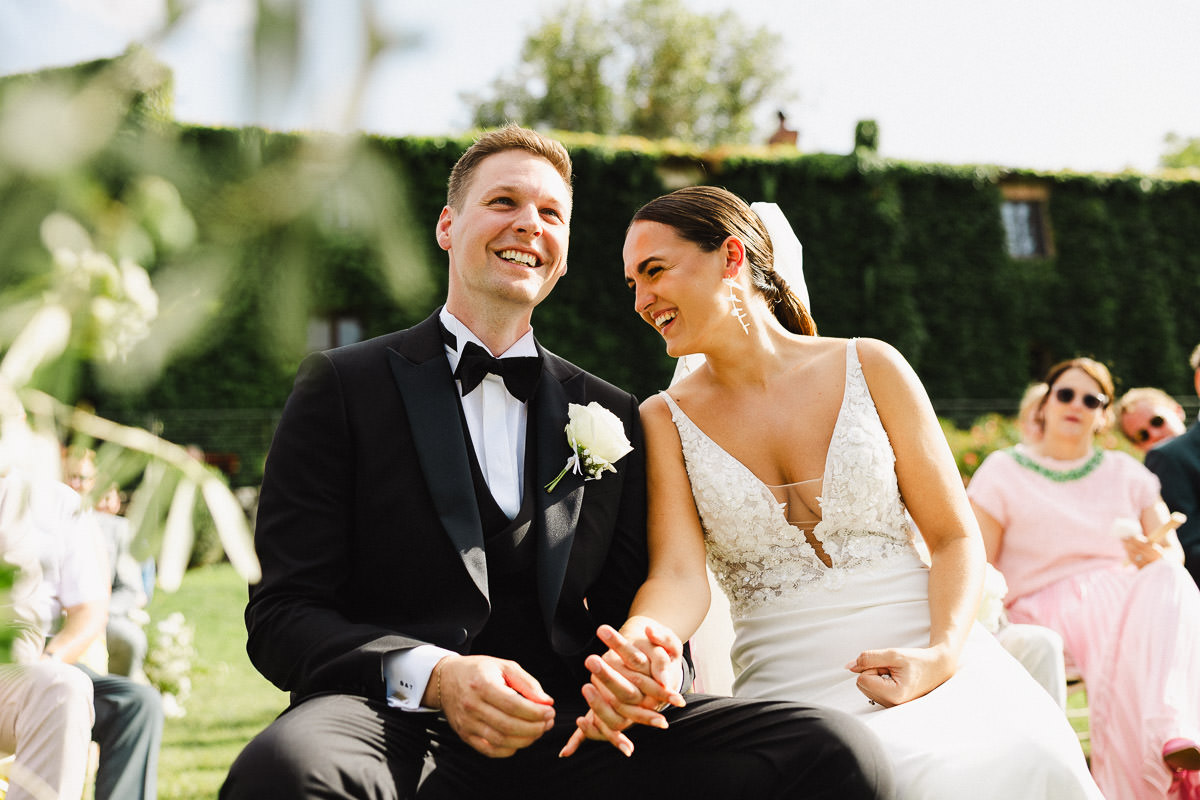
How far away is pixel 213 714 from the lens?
5027 mm

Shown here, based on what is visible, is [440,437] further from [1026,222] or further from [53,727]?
[1026,222]

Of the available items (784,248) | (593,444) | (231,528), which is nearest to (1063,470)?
(784,248)

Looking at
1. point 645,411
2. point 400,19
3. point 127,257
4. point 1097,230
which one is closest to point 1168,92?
point 400,19

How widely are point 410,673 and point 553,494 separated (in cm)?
54

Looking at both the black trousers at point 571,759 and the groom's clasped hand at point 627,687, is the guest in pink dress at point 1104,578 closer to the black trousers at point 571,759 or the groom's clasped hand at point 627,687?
the black trousers at point 571,759

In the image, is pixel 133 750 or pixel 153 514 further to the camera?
pixel 133 750

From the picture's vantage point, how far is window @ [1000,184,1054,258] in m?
17.4

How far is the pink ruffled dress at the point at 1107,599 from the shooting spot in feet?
9.89

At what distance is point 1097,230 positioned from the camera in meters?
17.4

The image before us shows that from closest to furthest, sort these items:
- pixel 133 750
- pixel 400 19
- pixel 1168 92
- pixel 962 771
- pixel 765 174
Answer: pixel 400 19 < pixel 1168 92 < pixel 962 771 < pixel 133 750 < pixel 765 174

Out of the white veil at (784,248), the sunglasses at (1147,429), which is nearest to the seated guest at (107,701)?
the white veil at (784,248)

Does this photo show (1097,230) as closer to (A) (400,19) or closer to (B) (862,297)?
(B) (862,297)

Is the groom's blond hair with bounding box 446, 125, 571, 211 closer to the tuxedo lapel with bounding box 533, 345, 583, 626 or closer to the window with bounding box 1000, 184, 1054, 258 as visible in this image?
the tuxedo lapel with bounding box 533, 345, 583, 626

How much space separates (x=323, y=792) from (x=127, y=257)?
1.29m
